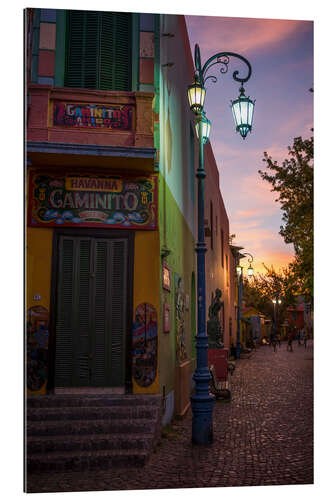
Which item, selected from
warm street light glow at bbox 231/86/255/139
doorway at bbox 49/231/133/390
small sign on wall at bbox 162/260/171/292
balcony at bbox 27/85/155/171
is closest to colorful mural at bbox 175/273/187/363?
small sign on wall at bbox 162/260/171/292

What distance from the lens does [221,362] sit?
42.9ft

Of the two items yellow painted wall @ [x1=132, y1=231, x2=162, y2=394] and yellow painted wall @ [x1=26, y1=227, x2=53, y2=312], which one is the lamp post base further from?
yellow painted wall @ [x1=26, y1=227, x2=53, y2=312]

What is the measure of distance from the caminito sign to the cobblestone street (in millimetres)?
3164

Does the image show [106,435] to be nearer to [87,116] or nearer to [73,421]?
[73,421]

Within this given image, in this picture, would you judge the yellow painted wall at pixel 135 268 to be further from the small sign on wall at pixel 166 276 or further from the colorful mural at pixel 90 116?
the colorful mural at pixel 90 116

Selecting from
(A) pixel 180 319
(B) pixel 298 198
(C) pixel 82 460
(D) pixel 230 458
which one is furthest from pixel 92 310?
(B) pixel 298 198

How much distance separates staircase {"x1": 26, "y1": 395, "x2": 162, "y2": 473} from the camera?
595 centimetres

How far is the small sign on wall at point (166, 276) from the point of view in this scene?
8013 mm

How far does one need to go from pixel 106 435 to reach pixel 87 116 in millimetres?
4161

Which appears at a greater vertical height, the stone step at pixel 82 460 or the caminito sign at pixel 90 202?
the caminito sign at pixel 90 202

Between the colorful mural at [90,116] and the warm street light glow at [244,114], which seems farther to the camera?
the colorful mural at [90,116]

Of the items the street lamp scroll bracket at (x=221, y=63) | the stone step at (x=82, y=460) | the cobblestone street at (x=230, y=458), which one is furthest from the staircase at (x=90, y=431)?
the street lamp scroll bracket at (x=221, y=63)

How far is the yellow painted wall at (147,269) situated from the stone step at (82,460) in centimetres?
190
